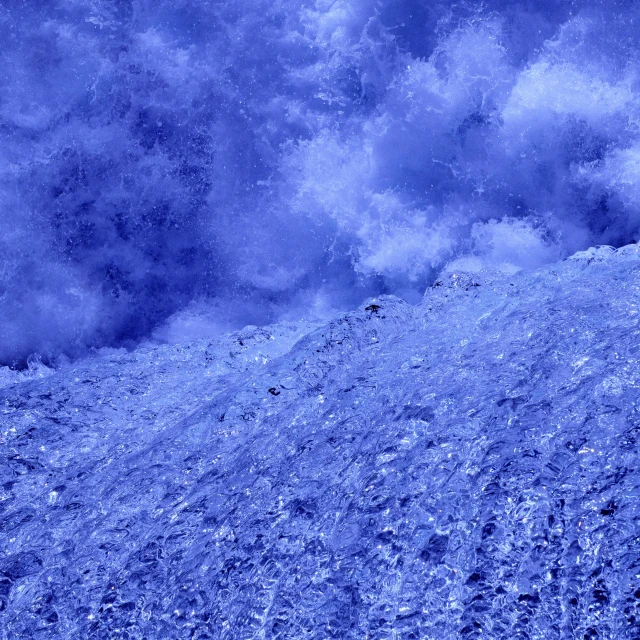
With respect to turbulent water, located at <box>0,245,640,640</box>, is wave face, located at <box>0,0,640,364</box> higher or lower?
higher

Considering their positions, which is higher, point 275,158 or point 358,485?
point 275,158

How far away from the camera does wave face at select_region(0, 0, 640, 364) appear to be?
717 centimetres

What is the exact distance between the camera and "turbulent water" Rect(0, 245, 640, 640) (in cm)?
263

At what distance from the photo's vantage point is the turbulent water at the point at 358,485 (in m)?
2.63

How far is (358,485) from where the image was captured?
128 inches

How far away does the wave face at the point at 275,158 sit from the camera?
7168mm

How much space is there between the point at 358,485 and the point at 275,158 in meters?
5.08

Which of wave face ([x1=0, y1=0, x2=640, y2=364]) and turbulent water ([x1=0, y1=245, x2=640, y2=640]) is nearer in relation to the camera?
turbulent water ([x1=0, y1=245, x2=640, y2=640])

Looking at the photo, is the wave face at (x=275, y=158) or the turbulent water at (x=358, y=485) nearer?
the turbulent water at (x=358, y=485)

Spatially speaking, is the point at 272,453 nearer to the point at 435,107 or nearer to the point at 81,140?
the point at 435,107

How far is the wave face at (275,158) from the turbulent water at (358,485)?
265cm

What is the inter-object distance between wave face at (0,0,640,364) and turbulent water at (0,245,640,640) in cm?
265

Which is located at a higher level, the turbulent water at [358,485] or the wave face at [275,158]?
the wave face at [275,158]

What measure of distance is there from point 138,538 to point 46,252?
17.0 feet
